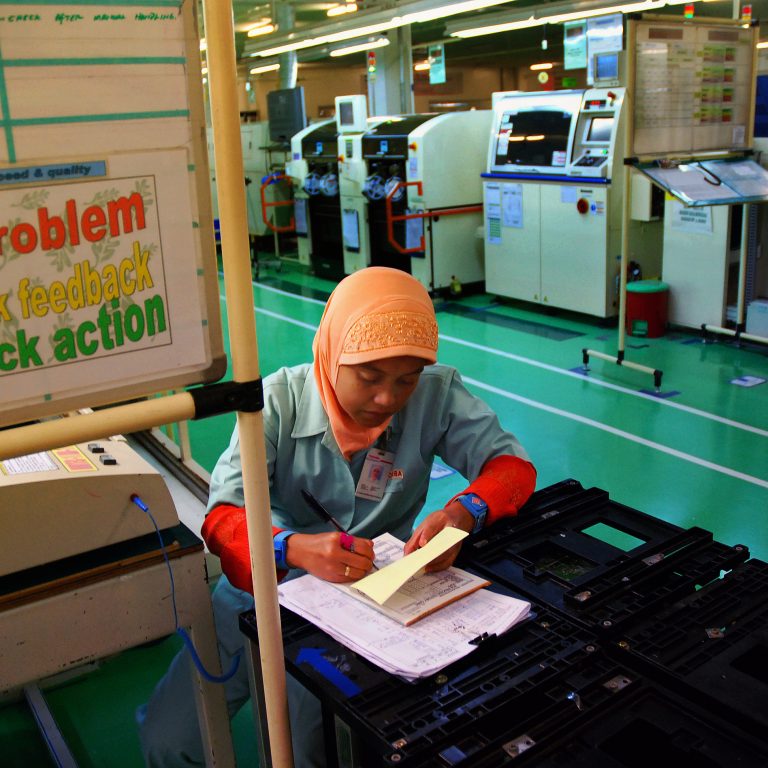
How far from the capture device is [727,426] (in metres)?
4.54

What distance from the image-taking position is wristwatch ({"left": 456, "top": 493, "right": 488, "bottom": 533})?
1.74 metres

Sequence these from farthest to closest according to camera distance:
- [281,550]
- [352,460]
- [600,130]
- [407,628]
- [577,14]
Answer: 1. [577,14]
2. [600,130]
3. [352,460]
4. [281,550]
5. [407,628]

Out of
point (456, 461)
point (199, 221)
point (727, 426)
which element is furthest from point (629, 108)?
point (199, 221)

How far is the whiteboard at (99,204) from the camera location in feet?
2.52

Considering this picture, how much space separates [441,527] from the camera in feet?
5.58

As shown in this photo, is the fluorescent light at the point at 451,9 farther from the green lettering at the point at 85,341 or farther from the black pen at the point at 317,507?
the green lettering at the point at 85,341

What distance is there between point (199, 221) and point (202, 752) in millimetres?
1374

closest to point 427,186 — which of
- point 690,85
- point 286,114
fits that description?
point 690,85

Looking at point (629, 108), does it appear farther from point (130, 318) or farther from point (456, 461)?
point (130, 318)

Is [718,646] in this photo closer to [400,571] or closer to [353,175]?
[400,571]

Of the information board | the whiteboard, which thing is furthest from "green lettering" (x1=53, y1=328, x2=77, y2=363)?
the information board

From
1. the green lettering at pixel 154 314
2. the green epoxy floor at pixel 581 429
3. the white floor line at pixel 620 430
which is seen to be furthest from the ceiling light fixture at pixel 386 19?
the green lettering at pixel 154 314

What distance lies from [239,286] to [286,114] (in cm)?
949

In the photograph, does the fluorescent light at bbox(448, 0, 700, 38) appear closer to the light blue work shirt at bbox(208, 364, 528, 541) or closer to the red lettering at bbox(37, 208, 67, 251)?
the light blue work shirt at bbox(208, 364, 528, 541)
